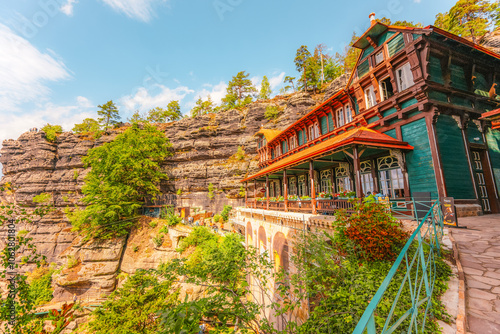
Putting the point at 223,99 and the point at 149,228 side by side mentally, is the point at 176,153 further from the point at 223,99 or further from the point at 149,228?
the point at 223,99

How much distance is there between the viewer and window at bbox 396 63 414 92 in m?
10.9

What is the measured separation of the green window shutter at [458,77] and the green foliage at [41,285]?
3886 cm

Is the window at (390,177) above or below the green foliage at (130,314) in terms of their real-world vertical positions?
above

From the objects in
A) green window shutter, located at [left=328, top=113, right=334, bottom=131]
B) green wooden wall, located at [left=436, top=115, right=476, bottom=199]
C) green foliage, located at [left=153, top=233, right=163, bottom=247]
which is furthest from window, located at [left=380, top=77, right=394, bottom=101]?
green foliage, located at [left=153, top=233, right=163, bottom=247]

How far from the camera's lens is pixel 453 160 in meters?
9.94

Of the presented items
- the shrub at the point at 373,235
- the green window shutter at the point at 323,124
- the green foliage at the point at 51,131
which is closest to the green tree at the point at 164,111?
the green foliage at the point at 51,131

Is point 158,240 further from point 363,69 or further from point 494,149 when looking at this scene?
point 494,149

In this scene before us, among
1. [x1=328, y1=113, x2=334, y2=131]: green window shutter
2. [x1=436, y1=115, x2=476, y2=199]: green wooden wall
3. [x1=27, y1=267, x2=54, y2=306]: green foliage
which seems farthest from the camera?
[x1=27, y1=267, x2=54, y2=306]: green foliage

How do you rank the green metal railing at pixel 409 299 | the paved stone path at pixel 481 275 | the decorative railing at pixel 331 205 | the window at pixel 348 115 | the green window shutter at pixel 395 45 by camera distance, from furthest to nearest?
the window at pixel 348 115
the green window shutter at pixel 395 45
the decorative railing at pixel 331 205
the paved stone path at pixel 481 275
the green metal railing at pixel 409 299

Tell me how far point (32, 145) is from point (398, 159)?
178 feet

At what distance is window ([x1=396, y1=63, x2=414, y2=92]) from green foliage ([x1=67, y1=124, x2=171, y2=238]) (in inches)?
1091

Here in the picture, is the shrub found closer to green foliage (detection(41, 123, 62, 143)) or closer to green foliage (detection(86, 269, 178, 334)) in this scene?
green foliage (detection(86, 269, 178, 334))

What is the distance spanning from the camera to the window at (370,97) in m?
13.0

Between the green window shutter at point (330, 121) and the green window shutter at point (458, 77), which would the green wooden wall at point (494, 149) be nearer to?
the green window shutter at point (458, 77)
